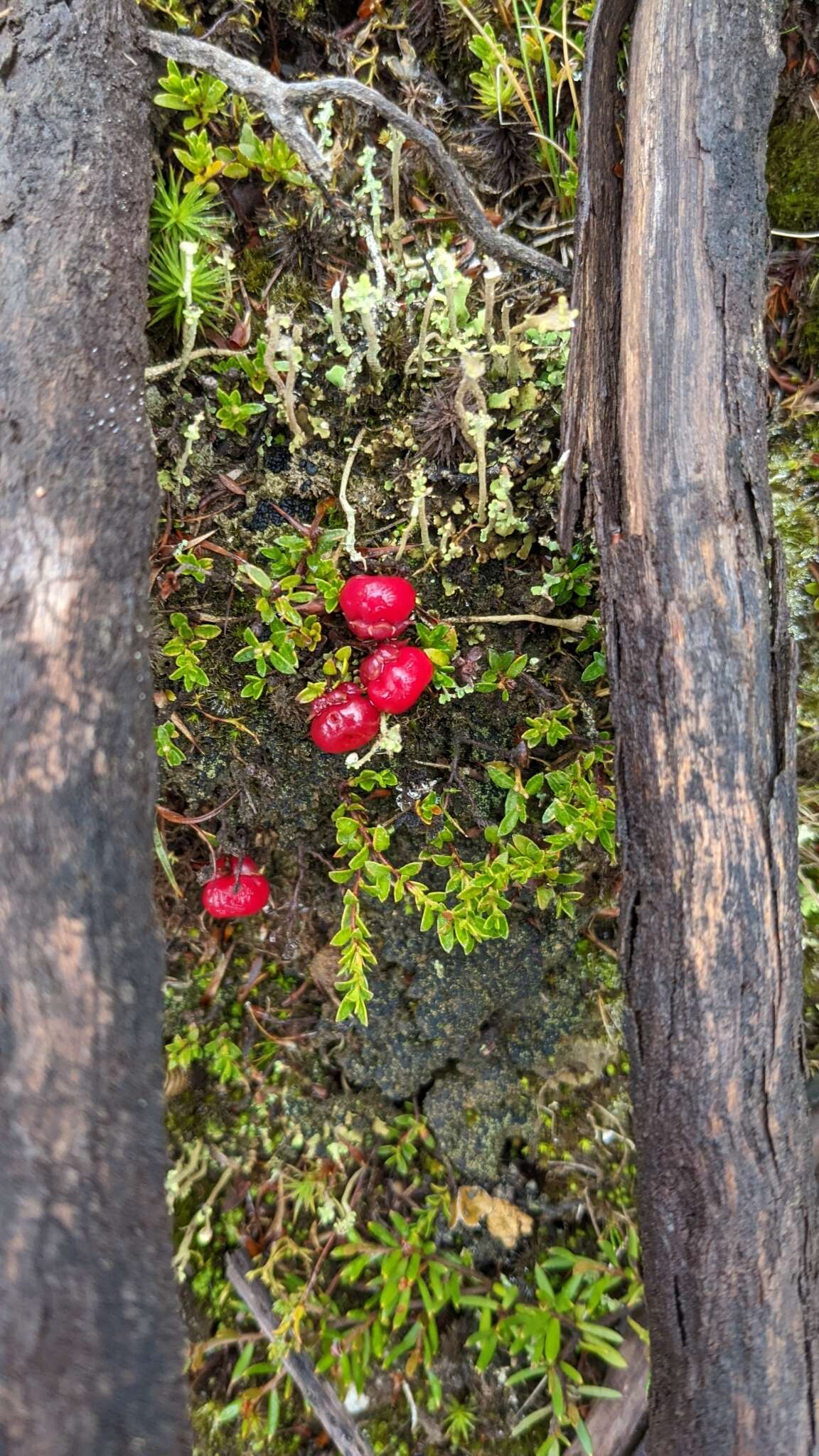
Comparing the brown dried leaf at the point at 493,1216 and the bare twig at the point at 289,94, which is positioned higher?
the bare twig at the point at 289,94

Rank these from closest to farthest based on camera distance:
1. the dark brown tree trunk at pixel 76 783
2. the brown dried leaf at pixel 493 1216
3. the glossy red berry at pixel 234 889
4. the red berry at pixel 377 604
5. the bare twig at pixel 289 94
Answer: the dark brown tree trunk at pixel 76 783 → the bare twig at pixel 289 94 → the red berry at pixel 377 604 → the glossy red berry at pixel 234 889 → the brown dried leaf at pixel 493 1216

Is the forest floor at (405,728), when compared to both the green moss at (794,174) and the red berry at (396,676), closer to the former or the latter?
the green moss at (794,174)

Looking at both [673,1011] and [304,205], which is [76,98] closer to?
[304,205]

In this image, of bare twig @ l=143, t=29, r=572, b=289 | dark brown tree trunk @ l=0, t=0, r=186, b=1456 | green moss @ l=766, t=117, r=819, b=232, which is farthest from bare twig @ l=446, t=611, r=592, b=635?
green moss @ l=766, t=117, r=819, b=232

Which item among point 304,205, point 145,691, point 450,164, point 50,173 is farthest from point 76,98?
point 145,691

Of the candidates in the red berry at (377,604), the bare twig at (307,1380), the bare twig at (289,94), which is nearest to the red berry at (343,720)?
the red berry at (377,604)

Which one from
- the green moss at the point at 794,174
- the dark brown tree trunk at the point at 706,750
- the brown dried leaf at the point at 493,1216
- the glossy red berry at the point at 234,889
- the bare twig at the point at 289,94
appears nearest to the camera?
the dark brown tree trunk at the point at 706,750
